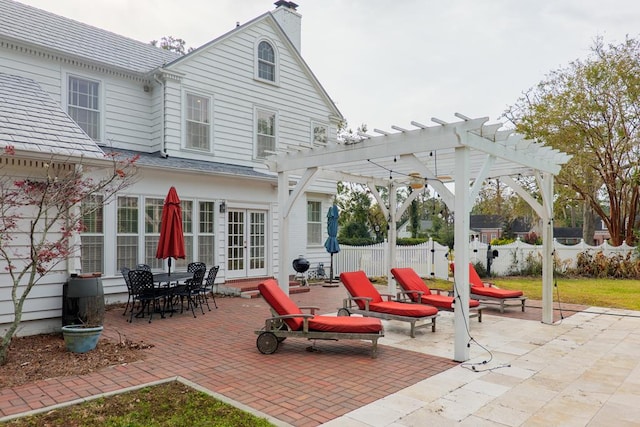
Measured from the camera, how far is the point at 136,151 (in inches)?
483

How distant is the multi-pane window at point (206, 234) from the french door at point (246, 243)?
56 centimetres

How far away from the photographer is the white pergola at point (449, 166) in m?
6.30

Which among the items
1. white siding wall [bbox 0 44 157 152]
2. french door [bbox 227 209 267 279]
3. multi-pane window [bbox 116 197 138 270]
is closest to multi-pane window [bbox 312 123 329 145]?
french door [bbox 227 209 267 279]

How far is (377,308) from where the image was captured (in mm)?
8008

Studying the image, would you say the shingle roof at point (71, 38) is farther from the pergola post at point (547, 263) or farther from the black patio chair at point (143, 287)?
the pergola post at point (547, 263)

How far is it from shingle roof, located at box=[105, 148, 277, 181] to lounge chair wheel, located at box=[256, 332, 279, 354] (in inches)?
235

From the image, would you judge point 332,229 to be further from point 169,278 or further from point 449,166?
point 169,278

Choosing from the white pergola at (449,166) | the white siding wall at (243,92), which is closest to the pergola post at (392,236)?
the white pergola at (449,166)

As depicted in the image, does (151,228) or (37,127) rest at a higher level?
(37,127)

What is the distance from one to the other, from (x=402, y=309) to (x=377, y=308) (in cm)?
47

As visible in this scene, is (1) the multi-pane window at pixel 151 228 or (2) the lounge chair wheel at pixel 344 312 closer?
(2) the lounge chair wheel at pixel 344 312

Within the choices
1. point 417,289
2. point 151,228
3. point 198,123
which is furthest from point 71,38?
point 417,289

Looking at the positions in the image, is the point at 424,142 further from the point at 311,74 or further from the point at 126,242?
the point at 311,74

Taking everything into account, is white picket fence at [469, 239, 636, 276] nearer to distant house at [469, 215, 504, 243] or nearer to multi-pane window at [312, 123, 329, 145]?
multi-pane window at [312, 123, 329, 145]
